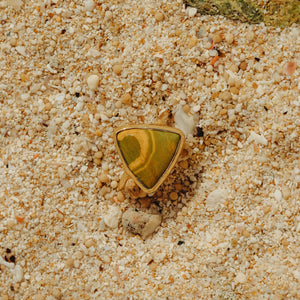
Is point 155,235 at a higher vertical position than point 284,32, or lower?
lower

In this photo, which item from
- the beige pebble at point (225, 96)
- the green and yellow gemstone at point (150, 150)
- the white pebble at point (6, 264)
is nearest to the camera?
the green and yellow gemstone at point (150, 150)

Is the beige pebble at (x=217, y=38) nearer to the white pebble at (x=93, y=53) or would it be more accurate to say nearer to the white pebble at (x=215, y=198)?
the white pebble at (x=93, y=53)

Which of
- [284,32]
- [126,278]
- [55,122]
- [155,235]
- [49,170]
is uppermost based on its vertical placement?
[284,32]

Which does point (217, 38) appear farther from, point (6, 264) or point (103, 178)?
point (6, 264)

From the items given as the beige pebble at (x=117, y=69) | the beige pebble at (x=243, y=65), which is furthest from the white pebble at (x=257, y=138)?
the beige pebble at (x=117, y=69)

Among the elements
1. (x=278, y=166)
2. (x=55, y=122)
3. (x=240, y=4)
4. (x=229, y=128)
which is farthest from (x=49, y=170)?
(x=240, y=4)

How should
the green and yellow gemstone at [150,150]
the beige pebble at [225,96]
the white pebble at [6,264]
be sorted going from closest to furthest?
the green and yellow gemstone at [150,150], the beige pebble at [225,96], the white pebble at [6,264]

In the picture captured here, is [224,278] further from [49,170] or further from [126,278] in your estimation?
[49,170]
